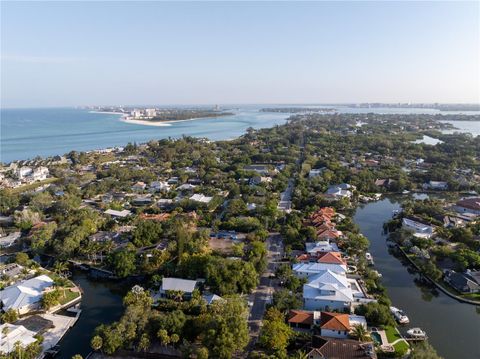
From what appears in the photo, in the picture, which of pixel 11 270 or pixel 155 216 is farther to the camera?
pixel 155 216

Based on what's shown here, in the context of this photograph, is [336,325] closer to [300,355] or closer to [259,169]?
[300,355]

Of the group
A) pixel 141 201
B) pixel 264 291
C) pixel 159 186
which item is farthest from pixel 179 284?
pixel 159 186

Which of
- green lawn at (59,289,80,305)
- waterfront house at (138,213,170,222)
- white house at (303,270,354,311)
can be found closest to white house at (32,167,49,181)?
waterfront house at (138,213,170,222)

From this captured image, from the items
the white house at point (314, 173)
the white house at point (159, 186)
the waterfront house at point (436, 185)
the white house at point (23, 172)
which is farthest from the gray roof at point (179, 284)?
the white house at point (23, 172)

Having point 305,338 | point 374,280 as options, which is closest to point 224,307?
point 305,338

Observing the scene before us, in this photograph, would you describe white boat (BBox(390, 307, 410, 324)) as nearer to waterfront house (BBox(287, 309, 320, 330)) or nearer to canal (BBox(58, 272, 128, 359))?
waterfront house (BBox(287, 309, 320, 330))
